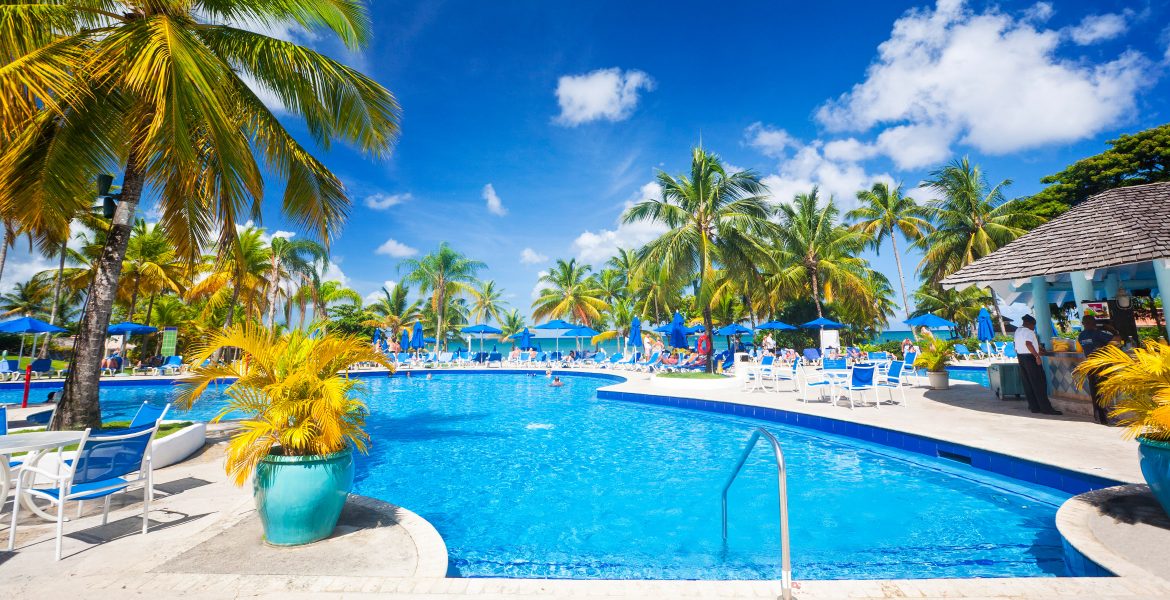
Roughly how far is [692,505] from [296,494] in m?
3.67

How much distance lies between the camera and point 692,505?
495 centimetres

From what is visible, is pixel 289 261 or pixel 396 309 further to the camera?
pixel 396 309

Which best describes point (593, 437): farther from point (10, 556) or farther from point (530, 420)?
point (10, 556)

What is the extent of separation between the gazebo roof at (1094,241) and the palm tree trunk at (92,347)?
12840 millimetres

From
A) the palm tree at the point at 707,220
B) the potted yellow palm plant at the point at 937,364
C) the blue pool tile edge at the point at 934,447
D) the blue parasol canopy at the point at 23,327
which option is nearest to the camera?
the blue pool tile edge at the point at 934,447

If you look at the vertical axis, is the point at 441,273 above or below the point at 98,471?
above

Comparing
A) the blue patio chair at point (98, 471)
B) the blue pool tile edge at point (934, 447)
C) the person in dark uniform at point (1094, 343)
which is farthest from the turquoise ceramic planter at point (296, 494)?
the person in dark uniform at point (1094, 343)

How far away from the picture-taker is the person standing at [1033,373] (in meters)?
7.51

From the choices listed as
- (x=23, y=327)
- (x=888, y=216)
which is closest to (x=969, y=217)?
(x=888, y=216)

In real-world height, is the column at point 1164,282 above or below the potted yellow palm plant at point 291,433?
above

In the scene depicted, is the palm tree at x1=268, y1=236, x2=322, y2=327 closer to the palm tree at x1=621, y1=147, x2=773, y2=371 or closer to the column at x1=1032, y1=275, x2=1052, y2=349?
the palm tree at x1=621, y1=147, x2=773, y2=371

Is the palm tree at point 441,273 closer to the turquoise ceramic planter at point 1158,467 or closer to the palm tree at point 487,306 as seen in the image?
the palm tree at point 487,306

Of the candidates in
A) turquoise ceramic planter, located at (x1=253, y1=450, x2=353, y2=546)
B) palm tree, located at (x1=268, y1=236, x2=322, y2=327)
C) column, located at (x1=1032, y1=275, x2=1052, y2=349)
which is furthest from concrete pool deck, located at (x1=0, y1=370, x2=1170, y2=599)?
palm tree, located at (x1=268, y1=236, x2=322, y2=327)

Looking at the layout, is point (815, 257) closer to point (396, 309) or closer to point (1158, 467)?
point (1158, 467)
